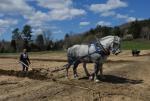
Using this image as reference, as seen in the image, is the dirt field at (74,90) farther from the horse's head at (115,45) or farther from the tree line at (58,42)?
the tree line at (58,42)

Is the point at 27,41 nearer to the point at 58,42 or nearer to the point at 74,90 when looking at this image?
the point at 58,42

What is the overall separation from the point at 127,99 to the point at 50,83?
451 centimetres

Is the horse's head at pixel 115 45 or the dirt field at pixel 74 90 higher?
the horse's head at pixel 115 45

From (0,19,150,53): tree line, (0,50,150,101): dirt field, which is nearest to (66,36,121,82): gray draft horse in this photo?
(0,50,150,101): dirt field

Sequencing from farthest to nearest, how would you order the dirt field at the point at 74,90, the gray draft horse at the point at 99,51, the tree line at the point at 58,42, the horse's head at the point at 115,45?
the tree line at the point at 58,42, the gray draft horse at the point at 99,51, the horse's head at the point at 115,45, the dirt field at the point at 74,90

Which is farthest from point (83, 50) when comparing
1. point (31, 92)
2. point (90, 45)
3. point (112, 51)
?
point (31, 92)

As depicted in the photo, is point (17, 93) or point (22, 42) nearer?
point (17, 93)

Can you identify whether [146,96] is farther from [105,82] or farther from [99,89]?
[105,82]

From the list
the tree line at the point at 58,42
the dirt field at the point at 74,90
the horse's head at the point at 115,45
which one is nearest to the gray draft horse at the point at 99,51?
the horse's head at the point at 115,45

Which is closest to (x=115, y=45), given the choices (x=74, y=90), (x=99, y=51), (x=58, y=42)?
(x=99, y=51)

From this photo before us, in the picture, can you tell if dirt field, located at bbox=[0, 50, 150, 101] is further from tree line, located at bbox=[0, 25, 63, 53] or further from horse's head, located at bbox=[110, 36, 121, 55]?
tree line, located at bbox=[0, 25, 63, 53]

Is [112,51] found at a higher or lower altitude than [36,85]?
higher

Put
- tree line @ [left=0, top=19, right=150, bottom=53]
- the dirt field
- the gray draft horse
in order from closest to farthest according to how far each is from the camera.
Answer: the dirt field, the gray draft horse, tree line @ [left=0, top=19, right=150, bottom=53]

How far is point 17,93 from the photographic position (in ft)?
46.7
